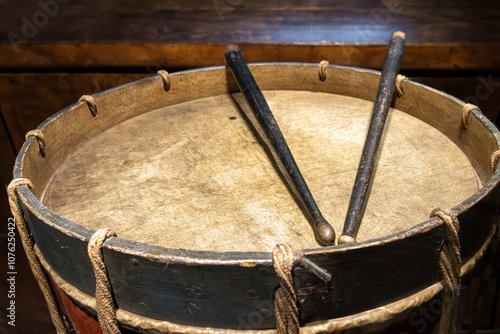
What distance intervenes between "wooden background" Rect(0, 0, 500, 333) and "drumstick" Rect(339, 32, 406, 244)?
47 centimetres

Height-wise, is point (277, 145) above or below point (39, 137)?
below

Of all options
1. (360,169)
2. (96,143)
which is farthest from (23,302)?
(360,169)

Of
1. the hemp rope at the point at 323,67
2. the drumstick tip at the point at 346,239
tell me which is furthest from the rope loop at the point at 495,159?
the hemp rope at the point at 323,67

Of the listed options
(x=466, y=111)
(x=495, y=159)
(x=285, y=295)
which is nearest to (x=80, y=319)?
(x=285, y=295)

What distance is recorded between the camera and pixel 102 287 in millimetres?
930

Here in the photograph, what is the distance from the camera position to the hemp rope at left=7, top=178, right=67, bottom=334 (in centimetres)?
110

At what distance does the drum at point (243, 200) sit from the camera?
86 centimetres

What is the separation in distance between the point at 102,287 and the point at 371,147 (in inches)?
31.4

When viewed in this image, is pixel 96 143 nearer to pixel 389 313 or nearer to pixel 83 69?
pixel 83 69

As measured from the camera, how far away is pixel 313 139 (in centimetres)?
148

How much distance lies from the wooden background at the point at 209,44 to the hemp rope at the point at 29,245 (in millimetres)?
1164

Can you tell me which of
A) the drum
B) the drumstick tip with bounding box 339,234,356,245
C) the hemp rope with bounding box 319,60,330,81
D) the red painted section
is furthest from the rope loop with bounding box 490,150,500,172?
the red painted section

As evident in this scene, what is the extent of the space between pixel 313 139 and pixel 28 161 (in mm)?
861

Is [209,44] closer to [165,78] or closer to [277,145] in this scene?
[165,78]
